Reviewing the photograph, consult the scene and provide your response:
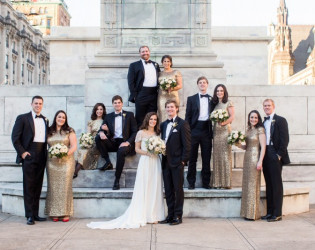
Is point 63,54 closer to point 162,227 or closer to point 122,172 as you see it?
point 122,172

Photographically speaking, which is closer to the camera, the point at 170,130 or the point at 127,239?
the point at 127,239

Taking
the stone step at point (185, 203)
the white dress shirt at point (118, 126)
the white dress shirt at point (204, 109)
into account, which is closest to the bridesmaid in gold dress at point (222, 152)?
the white dress shirt at point (204, 109)

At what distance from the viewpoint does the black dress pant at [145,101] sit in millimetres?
11570

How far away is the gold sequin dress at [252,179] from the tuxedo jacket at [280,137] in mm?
225

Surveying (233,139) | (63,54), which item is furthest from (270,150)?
(63,54)

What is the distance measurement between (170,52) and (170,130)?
179 inches

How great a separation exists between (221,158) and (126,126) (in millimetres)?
2162

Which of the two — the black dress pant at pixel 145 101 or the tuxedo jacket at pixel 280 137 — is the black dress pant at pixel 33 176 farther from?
the tuxedo jacket at pixel 280 137

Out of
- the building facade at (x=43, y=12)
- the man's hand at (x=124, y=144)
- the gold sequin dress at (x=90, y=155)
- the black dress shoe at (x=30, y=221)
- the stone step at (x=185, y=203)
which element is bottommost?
the black dress shoe at (x=30, y=221)

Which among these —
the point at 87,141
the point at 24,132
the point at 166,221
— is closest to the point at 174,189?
the point at 166,221

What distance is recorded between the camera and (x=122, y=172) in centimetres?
1104

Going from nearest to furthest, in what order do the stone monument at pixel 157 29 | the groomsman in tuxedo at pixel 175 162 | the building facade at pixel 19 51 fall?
the groomsman in tuxedo at pixel 175 162 < the stone monument at pixel 157 29 < the building facade at pixel 19 51

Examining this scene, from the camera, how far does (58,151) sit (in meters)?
9.39

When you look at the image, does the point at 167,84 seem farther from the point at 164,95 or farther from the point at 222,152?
the point at 222,152
